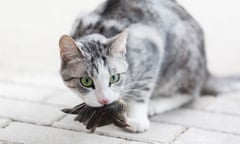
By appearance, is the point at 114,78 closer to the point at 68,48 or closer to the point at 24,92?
the point at 68,48

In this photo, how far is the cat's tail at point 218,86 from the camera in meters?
2.81

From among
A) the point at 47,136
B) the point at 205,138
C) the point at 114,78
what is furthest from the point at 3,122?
the point at 205,138

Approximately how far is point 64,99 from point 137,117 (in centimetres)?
56

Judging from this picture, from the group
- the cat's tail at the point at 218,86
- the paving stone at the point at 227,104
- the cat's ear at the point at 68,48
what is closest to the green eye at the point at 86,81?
the cat's ear at the point at 68,48

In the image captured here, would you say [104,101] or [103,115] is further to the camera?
[103,115]

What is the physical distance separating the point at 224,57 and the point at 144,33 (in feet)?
4.41

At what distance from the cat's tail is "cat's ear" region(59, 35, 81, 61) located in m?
0.98

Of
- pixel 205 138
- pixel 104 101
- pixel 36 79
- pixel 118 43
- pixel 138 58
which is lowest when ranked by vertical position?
pixel 205 138

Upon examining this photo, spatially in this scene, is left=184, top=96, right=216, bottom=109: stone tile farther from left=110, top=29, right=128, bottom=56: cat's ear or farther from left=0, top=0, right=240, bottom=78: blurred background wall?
left=110, top=29, right=128, bottom=56: cat's ear

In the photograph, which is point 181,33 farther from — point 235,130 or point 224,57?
point 224,57

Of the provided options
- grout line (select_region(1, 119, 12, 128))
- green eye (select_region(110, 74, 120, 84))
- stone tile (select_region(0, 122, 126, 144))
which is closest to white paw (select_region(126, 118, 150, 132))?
stone tile (select_region(0, 122, 126, 144))

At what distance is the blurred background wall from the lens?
11.4 feet

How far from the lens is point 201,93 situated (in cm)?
→ 285

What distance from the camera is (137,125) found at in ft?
7.41
